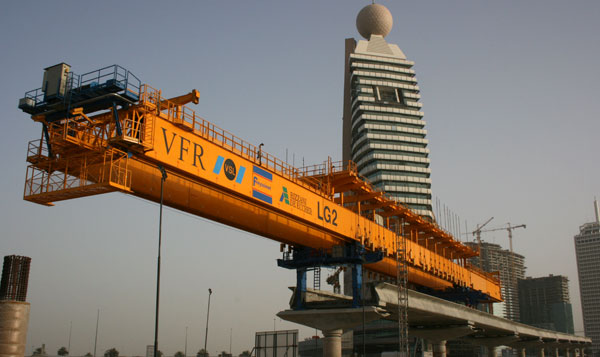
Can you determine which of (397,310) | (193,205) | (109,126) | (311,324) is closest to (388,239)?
(397,310)

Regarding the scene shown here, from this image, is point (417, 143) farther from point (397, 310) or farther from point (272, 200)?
point (272, 200)

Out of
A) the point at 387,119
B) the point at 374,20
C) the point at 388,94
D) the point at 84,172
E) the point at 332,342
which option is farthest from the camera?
the point at 374,20

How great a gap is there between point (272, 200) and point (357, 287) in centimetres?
1217

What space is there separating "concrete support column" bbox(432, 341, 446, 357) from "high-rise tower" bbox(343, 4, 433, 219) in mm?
97083

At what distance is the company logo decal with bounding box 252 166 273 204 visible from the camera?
2956 cm

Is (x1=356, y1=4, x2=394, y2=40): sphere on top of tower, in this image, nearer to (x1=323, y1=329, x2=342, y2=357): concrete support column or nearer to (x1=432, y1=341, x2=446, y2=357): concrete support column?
(x1=432, y1=341, x2=446, y2=357): concrete support column

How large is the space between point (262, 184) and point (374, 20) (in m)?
162

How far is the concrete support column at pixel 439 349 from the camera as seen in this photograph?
59394mm

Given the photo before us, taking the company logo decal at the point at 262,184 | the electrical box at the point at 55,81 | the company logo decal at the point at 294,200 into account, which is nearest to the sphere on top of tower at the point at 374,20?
the company logo decal at the point at 294,200

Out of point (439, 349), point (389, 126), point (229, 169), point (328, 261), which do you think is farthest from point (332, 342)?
point (389, 126)

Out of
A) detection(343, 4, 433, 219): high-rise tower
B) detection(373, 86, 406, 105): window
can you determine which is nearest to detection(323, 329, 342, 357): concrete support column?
detection(343, 4, 433, 219): high-rise tower

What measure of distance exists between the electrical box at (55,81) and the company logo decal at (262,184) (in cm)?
1049

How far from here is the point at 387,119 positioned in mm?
167750

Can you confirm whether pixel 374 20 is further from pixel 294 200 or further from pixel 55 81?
pixel 55 81
